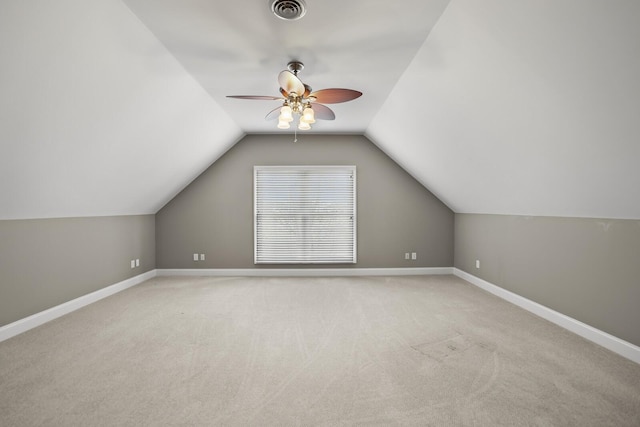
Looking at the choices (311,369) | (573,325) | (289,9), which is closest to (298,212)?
(311,369)

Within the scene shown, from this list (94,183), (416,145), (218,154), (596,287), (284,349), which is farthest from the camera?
(218,154)

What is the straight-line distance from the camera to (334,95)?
8.80 feet

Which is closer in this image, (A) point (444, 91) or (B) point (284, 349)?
(B) point (284, 349)

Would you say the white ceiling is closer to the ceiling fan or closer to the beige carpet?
the ceiling fan

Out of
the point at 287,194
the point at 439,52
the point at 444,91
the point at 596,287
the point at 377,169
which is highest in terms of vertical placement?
the point at 439,52

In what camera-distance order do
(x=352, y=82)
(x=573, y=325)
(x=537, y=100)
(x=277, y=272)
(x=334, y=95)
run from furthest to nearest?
(x=277, y=272), (x=352, y=82), (x=573, y=325), (x=334, y=95), (x=537, y=100)

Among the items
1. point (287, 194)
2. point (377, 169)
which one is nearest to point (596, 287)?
point (377, 169)

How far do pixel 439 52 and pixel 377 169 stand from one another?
10.2 ft

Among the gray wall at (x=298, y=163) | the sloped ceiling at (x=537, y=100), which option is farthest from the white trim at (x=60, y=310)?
the sloped ceiling at (x=537, y=100)

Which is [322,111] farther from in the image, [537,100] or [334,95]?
[537,100]

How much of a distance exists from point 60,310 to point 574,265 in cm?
570

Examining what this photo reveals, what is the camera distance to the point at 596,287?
2883 millimetres

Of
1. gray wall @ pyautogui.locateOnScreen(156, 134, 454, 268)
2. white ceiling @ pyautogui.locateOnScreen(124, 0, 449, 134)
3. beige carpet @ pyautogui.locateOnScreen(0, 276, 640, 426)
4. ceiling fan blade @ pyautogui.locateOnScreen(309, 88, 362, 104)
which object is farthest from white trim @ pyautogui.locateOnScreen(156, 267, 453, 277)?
ceiling fan blade @ pyautogui.locateOnScreen(309, 88, 362, 104)

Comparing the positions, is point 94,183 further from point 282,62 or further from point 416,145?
point 416,145
